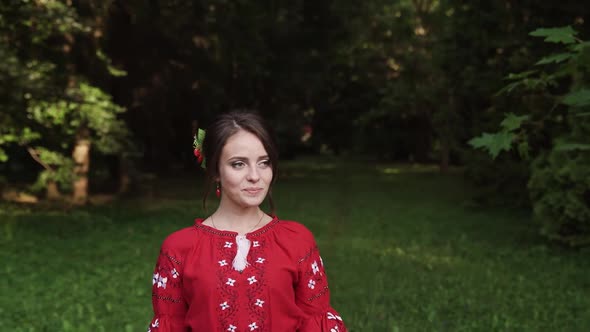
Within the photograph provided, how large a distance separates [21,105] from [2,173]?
521 inches

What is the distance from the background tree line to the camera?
1090 centimetres

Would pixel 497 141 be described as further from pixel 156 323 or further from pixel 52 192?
pixel 52 192

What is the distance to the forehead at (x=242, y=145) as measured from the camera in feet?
9.34

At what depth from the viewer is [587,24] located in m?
14.1

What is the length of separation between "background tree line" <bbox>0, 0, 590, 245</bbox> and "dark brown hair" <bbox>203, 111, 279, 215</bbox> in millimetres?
1759

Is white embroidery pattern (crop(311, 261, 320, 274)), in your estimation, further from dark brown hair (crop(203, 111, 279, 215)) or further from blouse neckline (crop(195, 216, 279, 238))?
dark brown hair (crop(203, 111, 279, 215))

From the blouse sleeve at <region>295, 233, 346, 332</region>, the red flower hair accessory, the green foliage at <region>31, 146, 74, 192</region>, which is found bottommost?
the green foliage at <region>31, 146, 74, 192</region>

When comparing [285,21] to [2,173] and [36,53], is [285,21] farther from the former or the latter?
[36,53]

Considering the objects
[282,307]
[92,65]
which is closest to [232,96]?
[92,65]

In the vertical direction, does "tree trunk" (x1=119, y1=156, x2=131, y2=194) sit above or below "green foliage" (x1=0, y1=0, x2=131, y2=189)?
below

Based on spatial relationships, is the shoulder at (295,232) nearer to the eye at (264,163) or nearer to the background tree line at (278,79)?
the eye at (264,163)

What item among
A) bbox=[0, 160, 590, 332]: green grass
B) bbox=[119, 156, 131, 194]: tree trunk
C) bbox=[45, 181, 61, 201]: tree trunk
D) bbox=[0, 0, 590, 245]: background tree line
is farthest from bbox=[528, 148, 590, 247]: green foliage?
bbox=[119, 156, 131, 194]: tree trunk

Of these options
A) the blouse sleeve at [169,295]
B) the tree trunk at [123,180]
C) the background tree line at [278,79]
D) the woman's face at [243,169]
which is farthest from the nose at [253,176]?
Result: the tree trunk at [123,180]

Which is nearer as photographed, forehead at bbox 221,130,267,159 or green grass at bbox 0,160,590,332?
forehead at bbox 221,130,267,159
